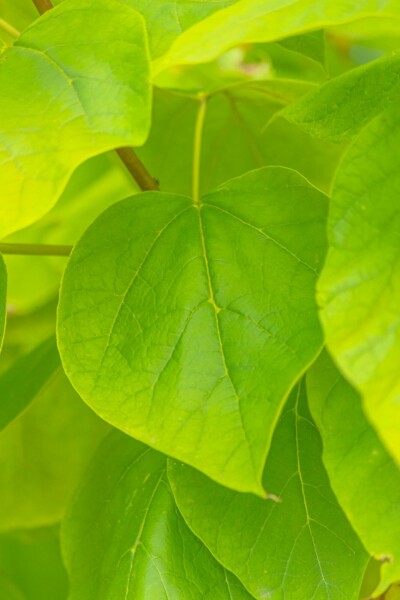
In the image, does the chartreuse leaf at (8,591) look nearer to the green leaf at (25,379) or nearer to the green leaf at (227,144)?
the green leaf at (25,379)

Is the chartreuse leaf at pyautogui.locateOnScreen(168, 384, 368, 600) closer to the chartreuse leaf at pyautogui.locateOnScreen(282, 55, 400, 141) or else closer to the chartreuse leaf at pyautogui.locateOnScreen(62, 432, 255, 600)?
the chartreuse leaf at pyautogui.locateOnScreen(62, 432, 255, 600)

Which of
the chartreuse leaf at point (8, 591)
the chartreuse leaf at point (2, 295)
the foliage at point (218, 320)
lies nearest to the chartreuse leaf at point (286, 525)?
the foliage at point (218, 320)

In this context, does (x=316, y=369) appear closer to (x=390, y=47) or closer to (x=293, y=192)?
(x=293, y=192)

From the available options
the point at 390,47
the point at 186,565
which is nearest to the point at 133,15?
the point at 186,565

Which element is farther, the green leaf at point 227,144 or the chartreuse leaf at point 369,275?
the green leaf at point 227,144

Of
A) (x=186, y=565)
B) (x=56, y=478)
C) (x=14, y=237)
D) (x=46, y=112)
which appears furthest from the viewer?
(x=14, y=237)

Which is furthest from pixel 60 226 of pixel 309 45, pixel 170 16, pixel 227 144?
pixel 170 16

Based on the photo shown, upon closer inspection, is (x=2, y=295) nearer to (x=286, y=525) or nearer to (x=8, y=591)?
(x=286, y=525)
